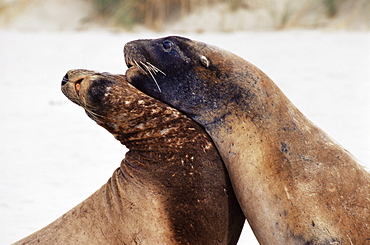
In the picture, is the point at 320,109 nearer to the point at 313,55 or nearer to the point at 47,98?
the point at 313,55

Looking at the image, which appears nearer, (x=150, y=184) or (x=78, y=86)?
(x=150, y=184)

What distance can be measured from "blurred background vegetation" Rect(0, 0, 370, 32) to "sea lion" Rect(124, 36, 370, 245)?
7646 mm

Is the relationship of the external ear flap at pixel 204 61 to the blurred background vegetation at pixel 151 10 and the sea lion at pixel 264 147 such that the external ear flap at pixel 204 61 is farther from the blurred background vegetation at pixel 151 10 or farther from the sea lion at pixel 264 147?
the blurred background vegetation at pixel 151 10

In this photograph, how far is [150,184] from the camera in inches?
131

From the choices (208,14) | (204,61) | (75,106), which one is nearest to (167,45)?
(204,61)

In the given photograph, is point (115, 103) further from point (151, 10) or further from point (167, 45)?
point (151, 10)

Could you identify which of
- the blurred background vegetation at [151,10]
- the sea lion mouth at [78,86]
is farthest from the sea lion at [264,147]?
the blurred background vegetation at [151,10]

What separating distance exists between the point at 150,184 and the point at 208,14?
869 cm

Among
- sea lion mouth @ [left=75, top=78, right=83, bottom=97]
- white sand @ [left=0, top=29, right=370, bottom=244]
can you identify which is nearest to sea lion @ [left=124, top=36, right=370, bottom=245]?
sea lion mouth @ [left=75, top=78, right=83, bottom=97]

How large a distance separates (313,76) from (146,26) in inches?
138

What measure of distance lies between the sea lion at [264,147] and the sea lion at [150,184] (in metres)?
0.08

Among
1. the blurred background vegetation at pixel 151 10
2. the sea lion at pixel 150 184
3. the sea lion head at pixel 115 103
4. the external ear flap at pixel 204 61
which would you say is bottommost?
the blurred background vegetation at pixel 151 10

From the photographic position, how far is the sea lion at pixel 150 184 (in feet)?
10.8

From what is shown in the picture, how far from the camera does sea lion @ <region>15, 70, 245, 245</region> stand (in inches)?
130
